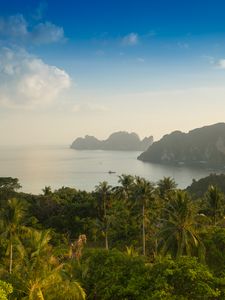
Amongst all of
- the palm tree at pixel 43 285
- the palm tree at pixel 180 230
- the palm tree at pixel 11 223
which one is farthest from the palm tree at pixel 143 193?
the palm tree at pixel 43 285

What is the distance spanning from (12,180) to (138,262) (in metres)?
77.4

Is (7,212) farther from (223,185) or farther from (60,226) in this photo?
(223,185)

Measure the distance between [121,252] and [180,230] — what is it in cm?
755

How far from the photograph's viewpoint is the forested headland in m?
23.2

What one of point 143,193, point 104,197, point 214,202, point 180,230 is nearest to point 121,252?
point 180,230

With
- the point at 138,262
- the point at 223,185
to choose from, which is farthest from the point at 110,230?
the point at 223,185

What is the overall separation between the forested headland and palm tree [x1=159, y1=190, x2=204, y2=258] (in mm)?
90

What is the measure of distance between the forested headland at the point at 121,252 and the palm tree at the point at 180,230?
9cm

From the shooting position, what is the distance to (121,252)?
32.2m

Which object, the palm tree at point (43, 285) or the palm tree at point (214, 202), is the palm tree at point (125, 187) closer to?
the palm tree at point (214, 202)

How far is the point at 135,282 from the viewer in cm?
2453

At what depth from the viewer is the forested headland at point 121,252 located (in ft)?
76.3

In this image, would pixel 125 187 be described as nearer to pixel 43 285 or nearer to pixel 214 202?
pixel 214 202

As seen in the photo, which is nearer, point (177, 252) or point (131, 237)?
point (177, 252)
